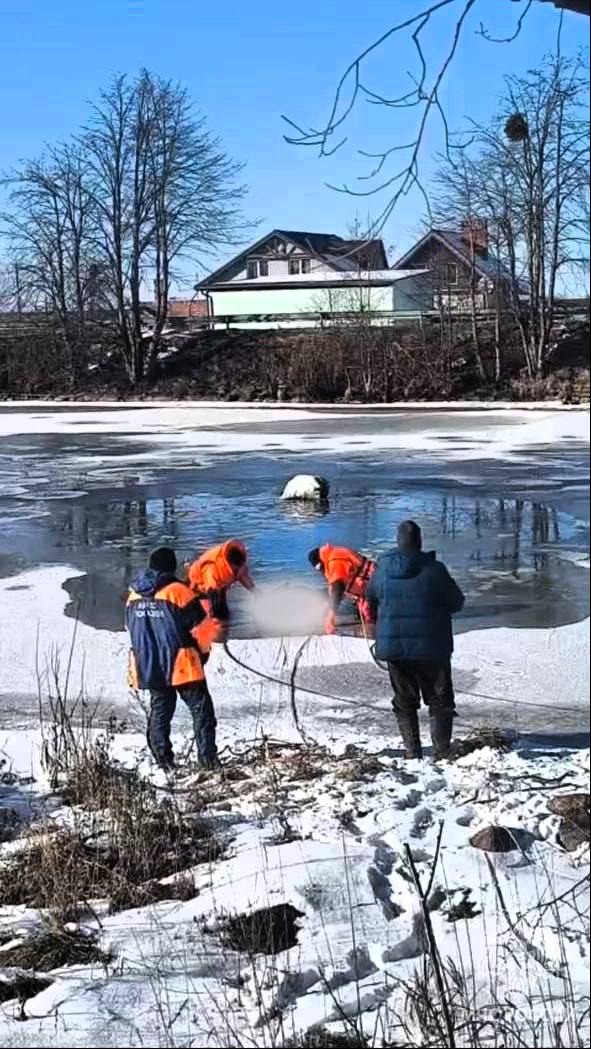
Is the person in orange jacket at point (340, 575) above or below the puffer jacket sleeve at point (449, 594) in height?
below

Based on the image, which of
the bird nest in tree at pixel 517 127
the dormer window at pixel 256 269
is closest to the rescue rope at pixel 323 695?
the dormer window at pixel 256 269

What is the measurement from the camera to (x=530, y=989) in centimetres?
272

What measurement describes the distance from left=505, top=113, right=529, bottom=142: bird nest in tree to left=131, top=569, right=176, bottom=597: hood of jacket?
4.09 meters

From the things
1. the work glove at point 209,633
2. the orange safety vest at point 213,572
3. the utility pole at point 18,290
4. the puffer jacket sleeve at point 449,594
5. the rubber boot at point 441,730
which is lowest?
the rubber boot at point 441,730

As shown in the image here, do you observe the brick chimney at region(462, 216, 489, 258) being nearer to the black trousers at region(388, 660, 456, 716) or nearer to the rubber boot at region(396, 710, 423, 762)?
the black trousers at region(388, 660, 456, 716)

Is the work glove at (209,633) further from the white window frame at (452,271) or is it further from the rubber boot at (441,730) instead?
the white window frame at (452,271)

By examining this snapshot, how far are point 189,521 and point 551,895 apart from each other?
37.4 feet

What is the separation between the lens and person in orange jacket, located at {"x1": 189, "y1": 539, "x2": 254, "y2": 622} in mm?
8117

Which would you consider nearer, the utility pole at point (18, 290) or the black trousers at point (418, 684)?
the black trousers at point (418, 684)

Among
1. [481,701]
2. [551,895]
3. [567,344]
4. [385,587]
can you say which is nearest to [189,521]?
[481,701]

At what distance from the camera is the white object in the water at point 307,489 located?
15.9 metres

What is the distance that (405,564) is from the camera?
526cm

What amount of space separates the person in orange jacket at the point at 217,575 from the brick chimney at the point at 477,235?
3.58m

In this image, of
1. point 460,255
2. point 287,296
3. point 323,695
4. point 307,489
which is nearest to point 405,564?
point 460,255
